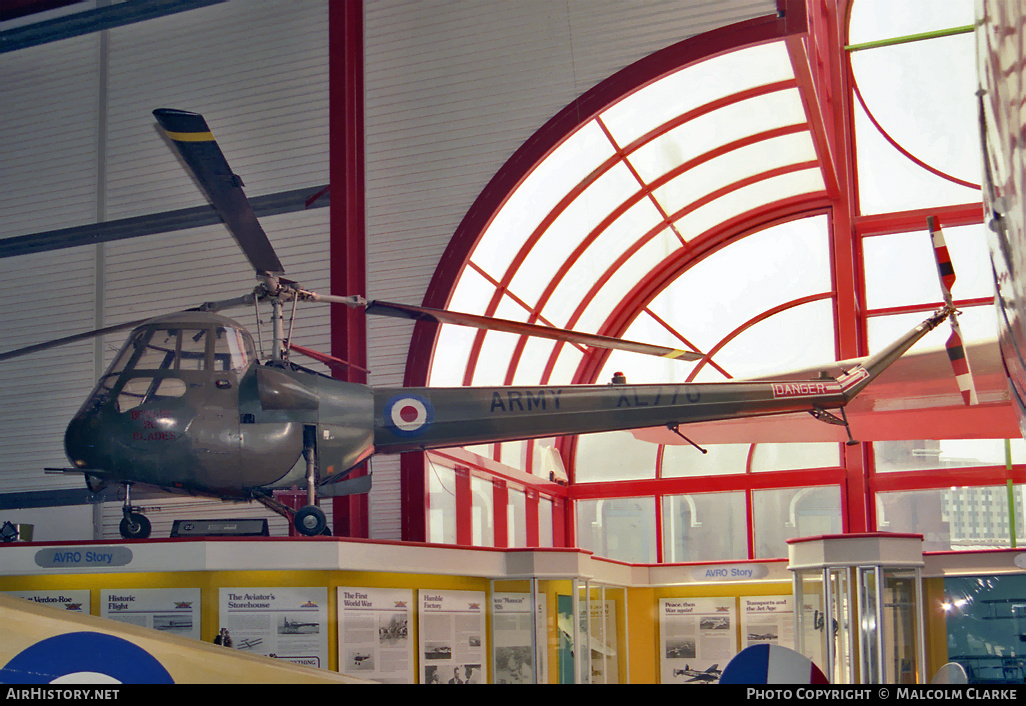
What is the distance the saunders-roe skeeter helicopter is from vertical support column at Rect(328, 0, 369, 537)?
10.3 ft

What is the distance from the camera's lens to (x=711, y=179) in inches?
623

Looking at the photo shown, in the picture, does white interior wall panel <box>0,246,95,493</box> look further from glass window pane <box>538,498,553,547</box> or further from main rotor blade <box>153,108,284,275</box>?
glass window pane <box>538,498,553,547</box>

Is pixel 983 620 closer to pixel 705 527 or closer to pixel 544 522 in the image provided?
pixel 705 527

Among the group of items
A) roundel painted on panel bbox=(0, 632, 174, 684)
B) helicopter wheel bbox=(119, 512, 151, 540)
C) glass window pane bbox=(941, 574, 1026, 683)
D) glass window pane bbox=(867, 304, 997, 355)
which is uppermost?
glass window pane bbox=(867, 304, 997, 355)

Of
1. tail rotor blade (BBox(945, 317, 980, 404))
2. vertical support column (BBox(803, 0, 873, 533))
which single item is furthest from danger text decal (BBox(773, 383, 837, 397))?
vertical support column (BBox(803, 0, 873, 533))

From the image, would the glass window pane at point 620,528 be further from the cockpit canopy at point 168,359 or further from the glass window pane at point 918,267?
the cockpit canopy at point 168,359

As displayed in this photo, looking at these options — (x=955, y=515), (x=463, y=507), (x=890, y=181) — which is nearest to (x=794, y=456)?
(x=955, y=515)

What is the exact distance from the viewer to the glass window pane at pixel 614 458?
1770 centimetres

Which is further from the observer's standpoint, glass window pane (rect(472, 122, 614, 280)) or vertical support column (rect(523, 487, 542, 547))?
vertical support column (rect(523, 487, 542, 547))

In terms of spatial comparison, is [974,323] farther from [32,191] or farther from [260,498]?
[32,191]

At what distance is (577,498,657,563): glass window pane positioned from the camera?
1761 centimetres

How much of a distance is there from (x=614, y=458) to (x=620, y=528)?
4.47ft

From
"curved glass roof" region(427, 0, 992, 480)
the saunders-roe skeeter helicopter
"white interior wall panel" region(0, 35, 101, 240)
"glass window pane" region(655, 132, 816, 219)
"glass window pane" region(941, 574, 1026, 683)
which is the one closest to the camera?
the saunders-roe skeeter helicopter

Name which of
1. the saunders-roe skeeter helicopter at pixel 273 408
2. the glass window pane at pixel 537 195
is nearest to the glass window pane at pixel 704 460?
the glass window pane at pixel 537 195
